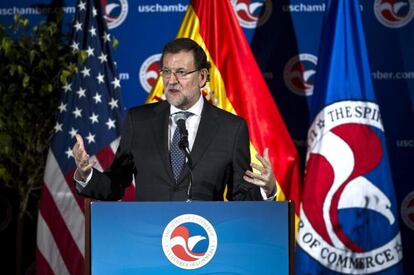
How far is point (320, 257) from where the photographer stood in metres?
3.87

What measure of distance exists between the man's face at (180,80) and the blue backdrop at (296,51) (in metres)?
2.46

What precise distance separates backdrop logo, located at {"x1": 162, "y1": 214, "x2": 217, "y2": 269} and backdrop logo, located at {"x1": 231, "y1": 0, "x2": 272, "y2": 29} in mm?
3140

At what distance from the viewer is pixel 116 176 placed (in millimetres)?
2348

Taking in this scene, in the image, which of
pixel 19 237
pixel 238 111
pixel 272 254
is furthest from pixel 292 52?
pixel 272 254

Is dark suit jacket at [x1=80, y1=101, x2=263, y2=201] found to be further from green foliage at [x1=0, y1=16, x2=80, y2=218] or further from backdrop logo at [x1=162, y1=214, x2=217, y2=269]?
green foliage at [x1=0, y1=16, x2=80, y2=218]

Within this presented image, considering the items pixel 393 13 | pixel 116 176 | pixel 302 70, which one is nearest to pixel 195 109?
pixel 116 176

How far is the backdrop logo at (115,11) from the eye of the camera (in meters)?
4.82

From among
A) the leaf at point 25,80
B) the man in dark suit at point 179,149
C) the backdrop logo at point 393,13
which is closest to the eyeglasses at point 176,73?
the man in dark suit at point 179,149

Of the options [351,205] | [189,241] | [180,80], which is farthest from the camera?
[351,205]

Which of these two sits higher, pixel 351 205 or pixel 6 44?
pixel 6 44

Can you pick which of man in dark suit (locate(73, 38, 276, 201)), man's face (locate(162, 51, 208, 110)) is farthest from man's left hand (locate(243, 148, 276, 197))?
man's face (locate(162, 51, 208, 110))

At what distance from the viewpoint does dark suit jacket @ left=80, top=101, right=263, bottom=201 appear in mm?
2289

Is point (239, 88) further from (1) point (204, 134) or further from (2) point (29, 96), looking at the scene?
(1) point (204, 134)

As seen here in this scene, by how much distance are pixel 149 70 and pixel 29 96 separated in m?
0.92
